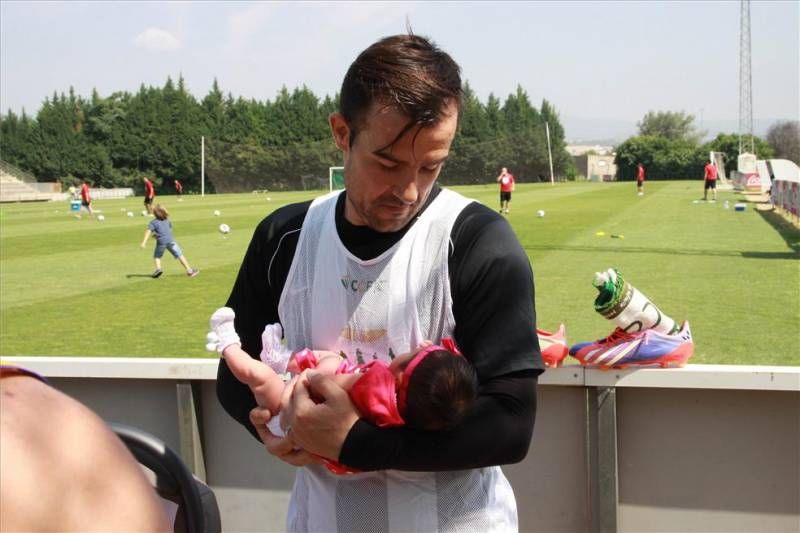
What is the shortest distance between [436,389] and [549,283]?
37.4ft

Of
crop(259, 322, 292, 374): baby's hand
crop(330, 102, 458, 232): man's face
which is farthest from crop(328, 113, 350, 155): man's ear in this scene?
crop(259, 322, 292, 374): baby's hand

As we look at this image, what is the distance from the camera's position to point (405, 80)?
5.84 ft

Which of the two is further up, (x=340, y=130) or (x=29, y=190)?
(x=340, y=130)

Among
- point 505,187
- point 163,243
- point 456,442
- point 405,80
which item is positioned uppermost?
point 405,80

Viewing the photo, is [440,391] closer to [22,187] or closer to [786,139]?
[22,187]

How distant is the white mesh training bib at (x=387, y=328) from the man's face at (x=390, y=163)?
0.25 ft

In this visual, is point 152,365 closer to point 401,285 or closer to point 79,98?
point 401,285

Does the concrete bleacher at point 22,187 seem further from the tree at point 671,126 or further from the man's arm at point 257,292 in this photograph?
the tree at point 671,126

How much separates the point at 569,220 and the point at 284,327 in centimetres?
2425

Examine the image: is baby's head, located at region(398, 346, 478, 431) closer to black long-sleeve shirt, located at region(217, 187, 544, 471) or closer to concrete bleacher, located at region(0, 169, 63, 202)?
black long-sleeve shirt, located at region(217, 187, 544, 471)

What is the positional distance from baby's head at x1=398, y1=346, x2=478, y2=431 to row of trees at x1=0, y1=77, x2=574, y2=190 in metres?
64.3

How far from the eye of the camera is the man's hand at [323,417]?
69.1 inches

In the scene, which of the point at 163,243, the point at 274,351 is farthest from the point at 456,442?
the point at 163,243

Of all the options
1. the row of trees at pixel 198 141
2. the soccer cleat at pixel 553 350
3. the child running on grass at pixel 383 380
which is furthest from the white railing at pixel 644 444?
the row of trees at pixel 198 141
